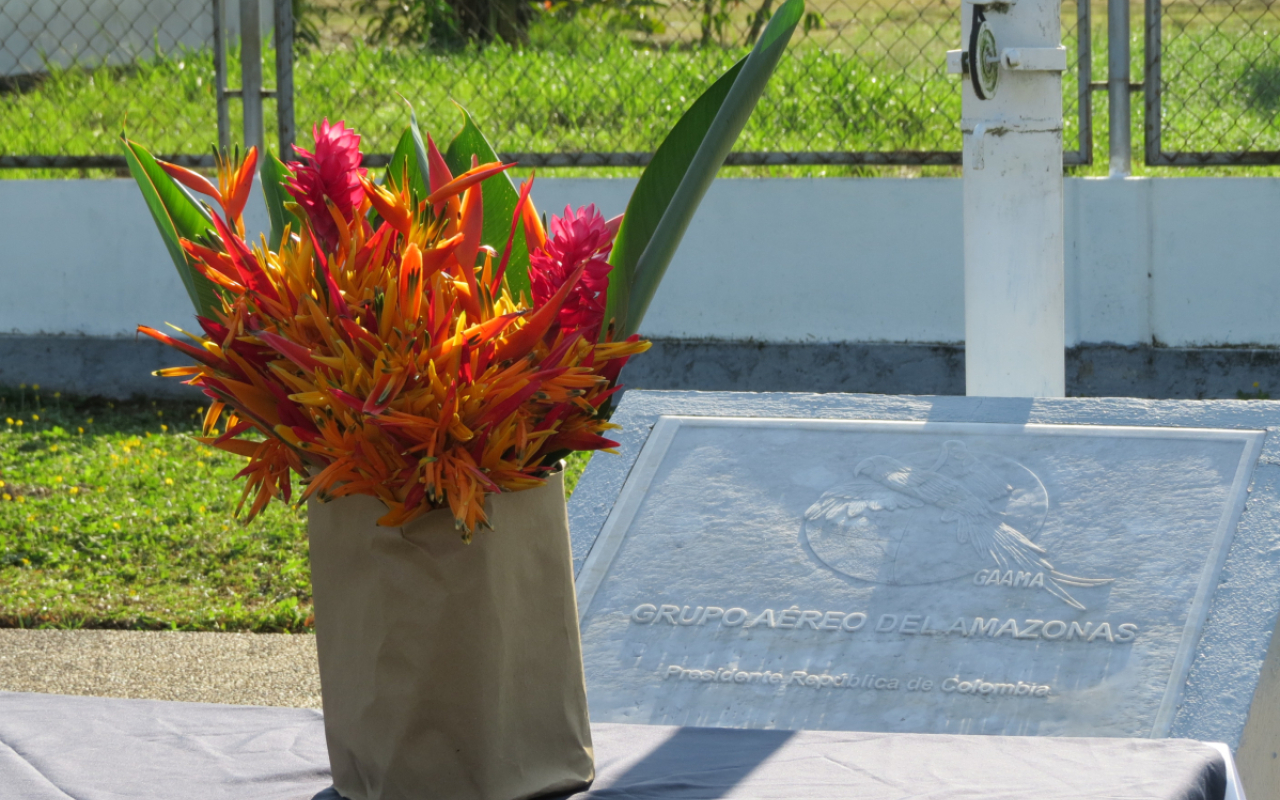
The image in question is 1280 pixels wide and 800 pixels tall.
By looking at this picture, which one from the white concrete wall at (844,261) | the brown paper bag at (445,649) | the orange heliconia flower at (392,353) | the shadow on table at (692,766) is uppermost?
the orange heliconia flower at (392,353)

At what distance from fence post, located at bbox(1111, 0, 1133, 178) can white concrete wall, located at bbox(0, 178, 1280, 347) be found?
0.11 m

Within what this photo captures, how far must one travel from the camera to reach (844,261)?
16.2 feet

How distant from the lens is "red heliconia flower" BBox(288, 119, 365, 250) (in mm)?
993

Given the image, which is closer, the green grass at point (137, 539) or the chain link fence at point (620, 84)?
the green grass at point (137, 539)

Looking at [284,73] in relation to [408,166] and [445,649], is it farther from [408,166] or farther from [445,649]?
[445,649]

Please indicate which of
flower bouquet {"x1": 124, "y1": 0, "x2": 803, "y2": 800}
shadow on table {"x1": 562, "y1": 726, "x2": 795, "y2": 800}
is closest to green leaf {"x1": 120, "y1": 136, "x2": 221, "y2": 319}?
flower bouquet {"x1": 124, "y1": 0, "x2": 803, "y2": 800}

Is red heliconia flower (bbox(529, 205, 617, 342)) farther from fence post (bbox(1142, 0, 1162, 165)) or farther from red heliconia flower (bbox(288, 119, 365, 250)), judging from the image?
fence post (bbox(1142, 0, 1162, 165))

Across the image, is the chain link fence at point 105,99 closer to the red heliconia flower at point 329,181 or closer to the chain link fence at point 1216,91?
the chain link fence at point 1216,91

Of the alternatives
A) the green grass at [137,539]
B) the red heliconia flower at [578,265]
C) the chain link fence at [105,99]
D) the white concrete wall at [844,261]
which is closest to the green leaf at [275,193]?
the red heliconia flower at [578,265]

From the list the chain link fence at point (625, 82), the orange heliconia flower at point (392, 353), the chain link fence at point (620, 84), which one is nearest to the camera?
the orange heliconia flower at point (392, 353)

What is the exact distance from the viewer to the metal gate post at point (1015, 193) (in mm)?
2590

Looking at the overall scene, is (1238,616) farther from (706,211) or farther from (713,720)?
(706,211)

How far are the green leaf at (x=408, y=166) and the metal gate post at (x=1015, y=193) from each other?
66.5 inches

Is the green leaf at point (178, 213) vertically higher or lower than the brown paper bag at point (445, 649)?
higher
